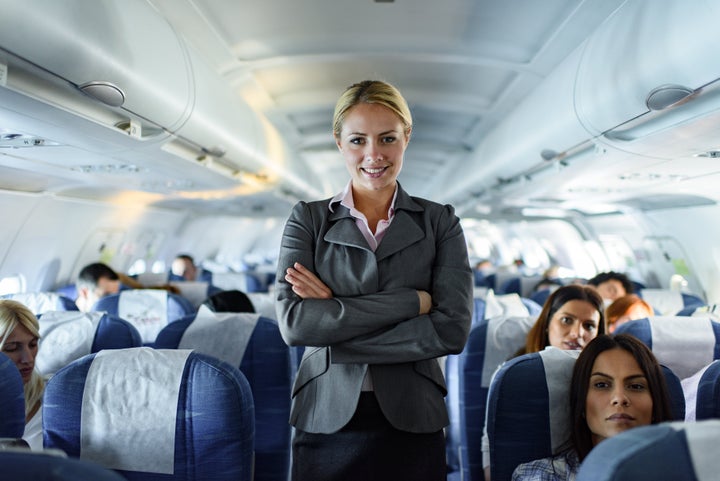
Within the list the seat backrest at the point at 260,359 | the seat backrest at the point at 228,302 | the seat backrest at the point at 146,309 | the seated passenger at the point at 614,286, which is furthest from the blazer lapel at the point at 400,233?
the seated passenger at the point at 614,286

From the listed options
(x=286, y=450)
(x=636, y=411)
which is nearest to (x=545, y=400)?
(x=636, y=411)

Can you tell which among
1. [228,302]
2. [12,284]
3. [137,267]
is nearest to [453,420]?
[228,302]

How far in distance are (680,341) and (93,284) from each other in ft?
16.0

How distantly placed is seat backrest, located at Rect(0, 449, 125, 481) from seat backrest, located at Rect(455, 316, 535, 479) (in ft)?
7.99

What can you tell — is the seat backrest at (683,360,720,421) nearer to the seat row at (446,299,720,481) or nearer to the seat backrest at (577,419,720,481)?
the seat row at (446,299,720,481)

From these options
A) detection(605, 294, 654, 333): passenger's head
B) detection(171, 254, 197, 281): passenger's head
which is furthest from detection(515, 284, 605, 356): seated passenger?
detection(171, 254, 197, 281): passenger's head

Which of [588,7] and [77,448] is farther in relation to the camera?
[588,7]

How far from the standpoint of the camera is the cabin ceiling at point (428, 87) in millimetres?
3021

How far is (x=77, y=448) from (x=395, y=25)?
125 inches

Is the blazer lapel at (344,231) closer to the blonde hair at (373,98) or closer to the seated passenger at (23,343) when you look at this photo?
the blonde hair at (373,98)

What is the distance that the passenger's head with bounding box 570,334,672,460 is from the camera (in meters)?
1.97

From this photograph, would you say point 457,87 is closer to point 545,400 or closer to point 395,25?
point 395,25

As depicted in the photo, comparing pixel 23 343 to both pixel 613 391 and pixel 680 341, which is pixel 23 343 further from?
pixel 680 341

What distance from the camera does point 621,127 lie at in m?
3.27
